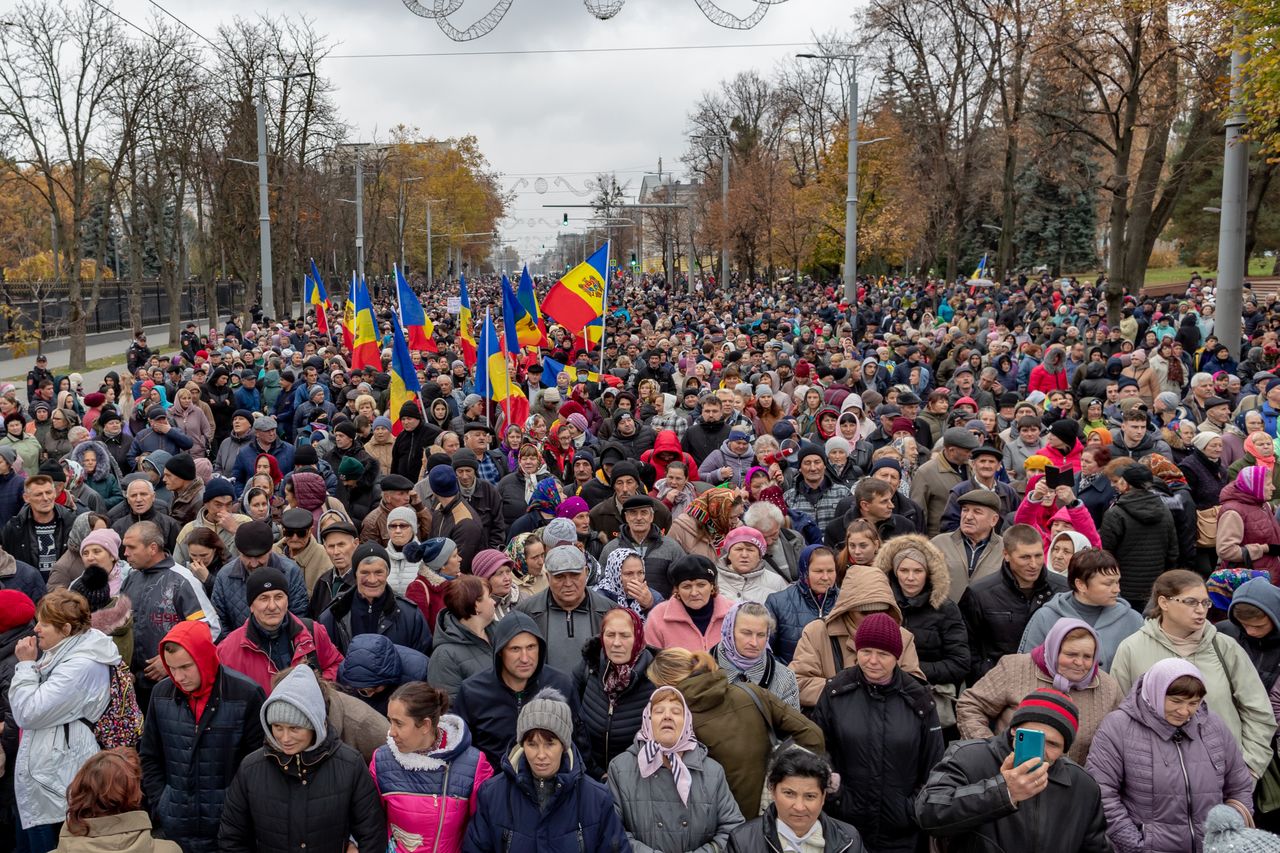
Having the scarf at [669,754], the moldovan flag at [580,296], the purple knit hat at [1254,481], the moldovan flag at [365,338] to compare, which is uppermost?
the moldovan flag at [580,296]

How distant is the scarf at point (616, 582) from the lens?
628cm

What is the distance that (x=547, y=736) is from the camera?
4.24 meters

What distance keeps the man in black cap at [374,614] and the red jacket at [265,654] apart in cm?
39

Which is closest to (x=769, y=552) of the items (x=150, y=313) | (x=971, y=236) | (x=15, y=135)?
(x=15, y=135)

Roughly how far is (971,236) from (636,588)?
61127mm

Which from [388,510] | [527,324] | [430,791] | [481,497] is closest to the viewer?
[430,791]

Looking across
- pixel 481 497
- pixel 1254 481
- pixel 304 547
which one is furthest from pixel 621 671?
pixel 1254 481

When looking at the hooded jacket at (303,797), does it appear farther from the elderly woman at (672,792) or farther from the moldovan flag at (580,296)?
the moldovan flag at (580,296)

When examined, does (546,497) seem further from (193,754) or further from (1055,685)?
(1055,685)

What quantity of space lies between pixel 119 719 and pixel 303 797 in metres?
1.45

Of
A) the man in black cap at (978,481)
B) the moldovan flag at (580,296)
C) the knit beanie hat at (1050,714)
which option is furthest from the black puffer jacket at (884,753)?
the moldovan flag at (580,296)

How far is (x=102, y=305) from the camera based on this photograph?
41.1m

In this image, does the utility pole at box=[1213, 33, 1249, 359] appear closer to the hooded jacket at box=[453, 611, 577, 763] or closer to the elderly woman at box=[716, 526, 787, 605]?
the elderly woman at box=[716, 526, 787, 605]

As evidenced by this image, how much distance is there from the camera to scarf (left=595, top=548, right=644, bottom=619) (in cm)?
628
